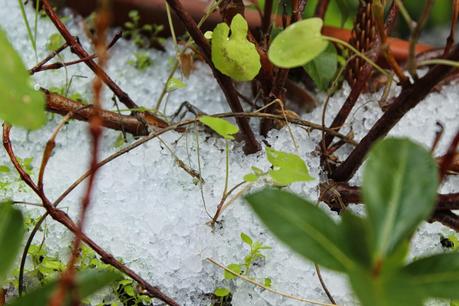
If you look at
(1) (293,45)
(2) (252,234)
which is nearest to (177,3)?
(1) (293,45)

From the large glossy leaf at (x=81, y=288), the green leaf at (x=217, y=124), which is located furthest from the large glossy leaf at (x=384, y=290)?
the green leaf at (x=217, y=124)

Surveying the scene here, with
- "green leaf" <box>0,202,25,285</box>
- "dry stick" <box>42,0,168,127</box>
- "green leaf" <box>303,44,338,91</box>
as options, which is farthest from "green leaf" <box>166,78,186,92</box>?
"green leaf" <box>0,202,25,285</box>

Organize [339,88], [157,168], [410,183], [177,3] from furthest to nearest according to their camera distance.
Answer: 1. [339,88]
2. [157,168]
3. [177,3]
4. [410,183]

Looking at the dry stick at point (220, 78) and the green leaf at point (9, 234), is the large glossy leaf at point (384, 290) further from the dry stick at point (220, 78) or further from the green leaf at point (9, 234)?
the dry stick at point (220, 78)

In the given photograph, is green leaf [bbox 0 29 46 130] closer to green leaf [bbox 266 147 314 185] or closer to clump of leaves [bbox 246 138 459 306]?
clump of leaves [bbox 246 138 459 306]

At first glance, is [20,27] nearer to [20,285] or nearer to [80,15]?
[80,15]

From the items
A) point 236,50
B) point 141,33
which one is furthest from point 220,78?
point 141,33

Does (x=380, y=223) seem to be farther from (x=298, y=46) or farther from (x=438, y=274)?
(x=298, y=46)
